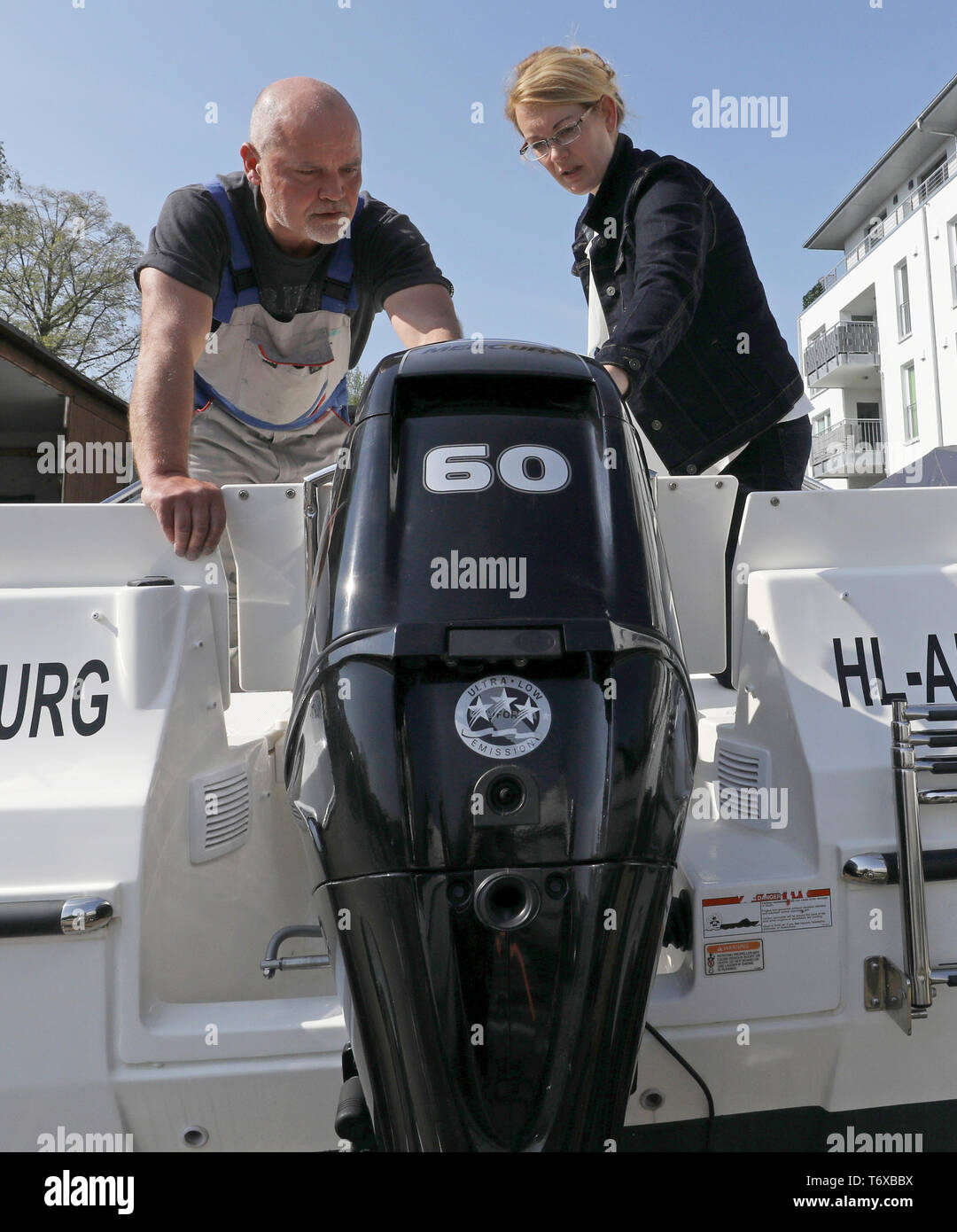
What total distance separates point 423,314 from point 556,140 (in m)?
0.60

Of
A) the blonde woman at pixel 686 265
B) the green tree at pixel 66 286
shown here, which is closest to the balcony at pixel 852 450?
the green tree at pixel 66 286

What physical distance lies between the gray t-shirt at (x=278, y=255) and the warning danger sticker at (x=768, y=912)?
1987 mm

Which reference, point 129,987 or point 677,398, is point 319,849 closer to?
point 129,987

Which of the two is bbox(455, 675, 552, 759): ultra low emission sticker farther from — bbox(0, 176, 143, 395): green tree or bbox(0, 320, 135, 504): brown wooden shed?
bbox(0, 176, 143, 395): green tree

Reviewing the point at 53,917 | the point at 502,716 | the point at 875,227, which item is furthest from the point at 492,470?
the point at 875,227

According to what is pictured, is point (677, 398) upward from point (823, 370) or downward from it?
downward

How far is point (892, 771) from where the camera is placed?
4.81 feet

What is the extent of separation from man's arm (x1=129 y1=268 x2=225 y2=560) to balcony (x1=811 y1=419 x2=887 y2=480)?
34.1 meters

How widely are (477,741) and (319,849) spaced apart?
255mm

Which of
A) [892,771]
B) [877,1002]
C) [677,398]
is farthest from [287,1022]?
[677,398]

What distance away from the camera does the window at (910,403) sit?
2838 cm

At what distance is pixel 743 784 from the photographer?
5.54 ft

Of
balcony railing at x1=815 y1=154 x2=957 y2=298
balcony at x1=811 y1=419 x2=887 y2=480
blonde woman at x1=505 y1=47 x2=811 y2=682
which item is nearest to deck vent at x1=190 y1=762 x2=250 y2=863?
blonde woman at x1=505 y1=47 x2=811 y2=682

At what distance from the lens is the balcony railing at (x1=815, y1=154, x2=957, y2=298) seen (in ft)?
92.5
